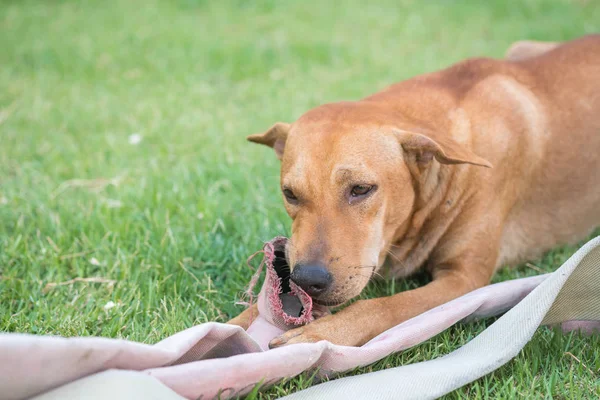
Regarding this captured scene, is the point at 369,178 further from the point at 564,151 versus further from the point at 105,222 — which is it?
the point at 105,222

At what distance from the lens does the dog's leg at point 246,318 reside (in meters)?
3.02

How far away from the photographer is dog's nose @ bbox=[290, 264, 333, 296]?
9.12ft

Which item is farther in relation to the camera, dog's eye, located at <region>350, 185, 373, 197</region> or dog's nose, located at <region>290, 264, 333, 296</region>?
dog's eye, located at <region>350, 185, 373, 197</region>

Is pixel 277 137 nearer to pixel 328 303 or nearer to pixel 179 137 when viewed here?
pixel 328 303

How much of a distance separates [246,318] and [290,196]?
0.56 metres

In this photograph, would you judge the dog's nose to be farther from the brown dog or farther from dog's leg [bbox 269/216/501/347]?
dog's leg [bbox 269/216/501/347]

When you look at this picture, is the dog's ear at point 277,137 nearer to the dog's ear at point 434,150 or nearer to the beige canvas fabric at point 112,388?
the dog's ear at point 434,150

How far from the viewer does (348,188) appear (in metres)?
3.02

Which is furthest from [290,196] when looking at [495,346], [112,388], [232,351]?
[112,388]

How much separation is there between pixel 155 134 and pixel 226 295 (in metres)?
2.68

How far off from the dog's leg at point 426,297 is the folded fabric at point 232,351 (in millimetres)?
102

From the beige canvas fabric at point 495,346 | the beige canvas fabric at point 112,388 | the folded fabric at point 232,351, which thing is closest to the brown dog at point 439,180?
the folded fabric at point 232,351

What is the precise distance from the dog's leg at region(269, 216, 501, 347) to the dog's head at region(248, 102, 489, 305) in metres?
0.11

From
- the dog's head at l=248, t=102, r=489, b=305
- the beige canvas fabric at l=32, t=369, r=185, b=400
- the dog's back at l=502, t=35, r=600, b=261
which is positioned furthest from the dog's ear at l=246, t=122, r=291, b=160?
the beige canvas fabric at l=32, t=369, r=185, b=400
